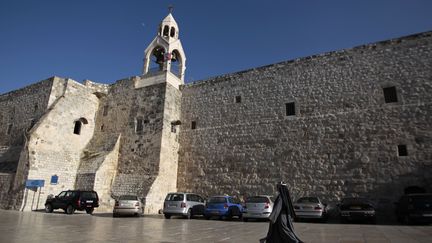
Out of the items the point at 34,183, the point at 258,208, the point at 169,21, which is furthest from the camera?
the point at 169,21

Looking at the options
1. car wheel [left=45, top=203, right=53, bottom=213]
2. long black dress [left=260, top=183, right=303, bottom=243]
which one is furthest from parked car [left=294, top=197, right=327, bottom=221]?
car wheel [left=45, top=203, right=53, bottom=213]

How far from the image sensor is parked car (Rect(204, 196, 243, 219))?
41.9 ft

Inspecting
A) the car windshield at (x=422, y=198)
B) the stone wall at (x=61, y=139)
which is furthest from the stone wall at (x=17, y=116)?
the car windshield at (x=422, y=198)

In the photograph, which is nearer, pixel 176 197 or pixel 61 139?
pixel 176 197

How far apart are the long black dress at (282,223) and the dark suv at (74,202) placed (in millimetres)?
11895

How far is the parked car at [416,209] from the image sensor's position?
32.5 feet

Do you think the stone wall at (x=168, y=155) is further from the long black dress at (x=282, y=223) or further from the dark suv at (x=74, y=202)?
the long black dress at (x=282, y=223)

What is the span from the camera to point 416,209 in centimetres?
1012

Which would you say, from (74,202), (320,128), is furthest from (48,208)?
(320,128)

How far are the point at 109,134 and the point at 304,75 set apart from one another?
42.5 feet

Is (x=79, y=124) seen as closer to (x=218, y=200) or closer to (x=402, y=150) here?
(x=218, y=200)

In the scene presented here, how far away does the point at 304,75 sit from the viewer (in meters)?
15.7

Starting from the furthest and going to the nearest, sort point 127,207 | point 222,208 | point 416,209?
point 127,207 < point 222,208 < point 416,209

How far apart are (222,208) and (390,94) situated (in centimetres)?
941
